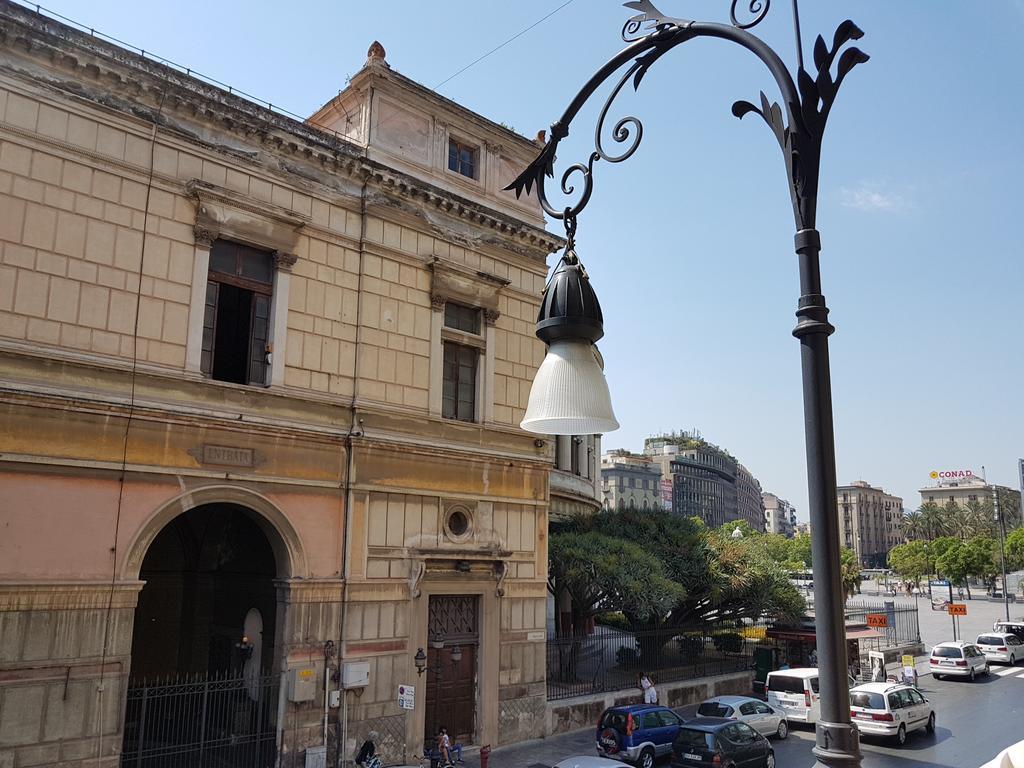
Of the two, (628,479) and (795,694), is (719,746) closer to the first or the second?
(795,694)

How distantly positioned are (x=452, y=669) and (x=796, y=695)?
1158cm

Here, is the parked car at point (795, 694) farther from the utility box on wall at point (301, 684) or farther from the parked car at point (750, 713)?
the utility box on wall at point (301, 684)

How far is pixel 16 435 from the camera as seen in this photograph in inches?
527

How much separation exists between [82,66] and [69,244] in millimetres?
3253

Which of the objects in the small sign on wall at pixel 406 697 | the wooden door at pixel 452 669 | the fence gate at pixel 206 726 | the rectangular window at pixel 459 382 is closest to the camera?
the fence gate at pixel 206 726

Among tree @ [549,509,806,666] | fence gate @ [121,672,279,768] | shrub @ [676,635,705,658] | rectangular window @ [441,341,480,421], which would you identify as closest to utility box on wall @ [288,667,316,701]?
fence gate @ [121,672,279,768]

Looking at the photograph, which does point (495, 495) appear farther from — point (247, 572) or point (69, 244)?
point (69, 244)

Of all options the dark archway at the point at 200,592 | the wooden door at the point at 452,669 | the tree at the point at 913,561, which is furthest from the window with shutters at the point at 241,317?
the tree at the point at 913,561

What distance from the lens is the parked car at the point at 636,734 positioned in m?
19.0

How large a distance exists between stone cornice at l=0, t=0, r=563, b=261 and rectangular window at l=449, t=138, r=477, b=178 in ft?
4.53

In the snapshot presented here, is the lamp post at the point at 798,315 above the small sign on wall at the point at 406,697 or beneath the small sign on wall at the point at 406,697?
above

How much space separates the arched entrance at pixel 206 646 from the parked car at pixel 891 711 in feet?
51.1

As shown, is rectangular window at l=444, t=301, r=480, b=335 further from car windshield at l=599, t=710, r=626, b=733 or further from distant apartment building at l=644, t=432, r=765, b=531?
distant apartment building at l=644, t=432, r=765, b=531

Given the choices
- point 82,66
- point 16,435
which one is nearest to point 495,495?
point 16,435
